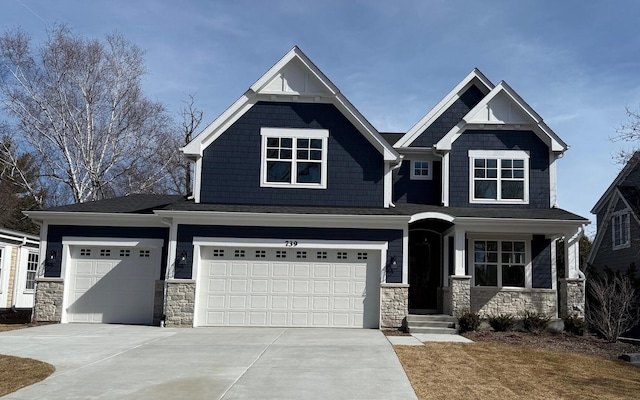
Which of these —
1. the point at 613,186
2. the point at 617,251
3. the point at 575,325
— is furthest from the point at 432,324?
the point at 613,186

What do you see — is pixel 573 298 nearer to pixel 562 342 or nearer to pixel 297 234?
pixel 562 342

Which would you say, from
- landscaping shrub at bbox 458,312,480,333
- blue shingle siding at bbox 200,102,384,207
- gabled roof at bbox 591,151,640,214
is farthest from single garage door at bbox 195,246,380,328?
gabled roof at bbox 591,151,640,214

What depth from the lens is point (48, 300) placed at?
18.0m

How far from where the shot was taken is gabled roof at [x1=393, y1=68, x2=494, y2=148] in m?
20.7

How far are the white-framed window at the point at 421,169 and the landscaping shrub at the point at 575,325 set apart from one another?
256 inches

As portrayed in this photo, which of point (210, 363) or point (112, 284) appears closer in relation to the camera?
point (210, 363)

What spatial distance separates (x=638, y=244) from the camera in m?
22.7

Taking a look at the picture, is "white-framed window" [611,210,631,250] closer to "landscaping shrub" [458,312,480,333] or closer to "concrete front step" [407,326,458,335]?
"landscaping shrub" [458,312,480,333]

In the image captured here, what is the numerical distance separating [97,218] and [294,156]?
6.29 m

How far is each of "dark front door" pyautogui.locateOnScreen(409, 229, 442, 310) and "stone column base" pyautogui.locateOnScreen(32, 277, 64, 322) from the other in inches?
432

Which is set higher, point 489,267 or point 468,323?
point 489,267

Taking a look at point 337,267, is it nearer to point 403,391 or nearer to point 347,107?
point 347,107

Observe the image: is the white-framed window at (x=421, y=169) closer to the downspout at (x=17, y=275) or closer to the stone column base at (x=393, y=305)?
the stone column base at (x=393, y=305)

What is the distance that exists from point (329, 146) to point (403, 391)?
1053cm
